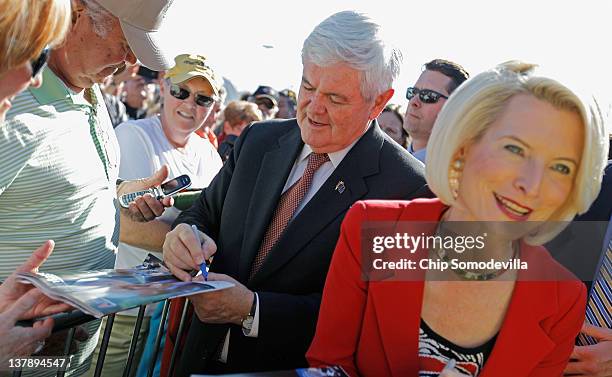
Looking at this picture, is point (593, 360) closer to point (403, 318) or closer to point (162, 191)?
point (403, 318)

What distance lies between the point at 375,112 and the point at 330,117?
0.25m

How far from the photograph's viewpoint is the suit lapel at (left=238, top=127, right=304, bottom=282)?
265cm

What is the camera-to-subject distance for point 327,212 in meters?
2.60

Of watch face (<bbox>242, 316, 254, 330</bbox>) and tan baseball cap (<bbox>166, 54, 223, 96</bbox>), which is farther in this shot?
tan baseball cap (<bbox>166, 54, 223, 96</bbox>)

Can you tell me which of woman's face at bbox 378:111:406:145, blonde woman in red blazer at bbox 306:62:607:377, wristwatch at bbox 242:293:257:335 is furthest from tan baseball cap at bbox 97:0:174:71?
woman's face at bbox 378:111:406:145

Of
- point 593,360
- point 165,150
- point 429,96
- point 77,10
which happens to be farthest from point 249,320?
point 429,96

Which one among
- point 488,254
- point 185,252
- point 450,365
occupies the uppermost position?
point 488,254

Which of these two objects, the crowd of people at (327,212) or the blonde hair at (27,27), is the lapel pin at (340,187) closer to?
the crowd of people at (327,212)

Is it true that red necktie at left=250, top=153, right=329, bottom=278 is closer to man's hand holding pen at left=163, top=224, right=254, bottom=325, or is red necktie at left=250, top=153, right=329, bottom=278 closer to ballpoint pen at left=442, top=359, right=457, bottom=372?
man's hand holding pen at left=163, top=224, right=254, bottom=325

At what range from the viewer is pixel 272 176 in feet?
9.16

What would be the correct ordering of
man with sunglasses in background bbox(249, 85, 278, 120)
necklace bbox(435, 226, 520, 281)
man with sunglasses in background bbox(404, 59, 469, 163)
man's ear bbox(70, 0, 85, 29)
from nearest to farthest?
necklace bbox(435, 226, 520, 281)
man's ear bbox(70, 0, 85, 29)
man with sunglasses in background bbox(404, 59, 469, 163)
man with sunglasses in background bbox(249, 85, 278, 120)

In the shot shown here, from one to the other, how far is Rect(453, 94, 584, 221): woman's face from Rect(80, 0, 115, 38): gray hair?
1.68 m

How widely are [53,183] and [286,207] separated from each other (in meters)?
0.93

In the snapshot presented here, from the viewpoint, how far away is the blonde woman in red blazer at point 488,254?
71.0 inches
